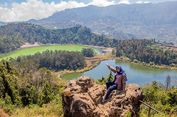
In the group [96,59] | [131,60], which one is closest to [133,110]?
[131,60]

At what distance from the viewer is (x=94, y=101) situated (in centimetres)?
1619

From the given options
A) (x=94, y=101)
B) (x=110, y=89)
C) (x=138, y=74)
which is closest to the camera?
(x=94, y=101)

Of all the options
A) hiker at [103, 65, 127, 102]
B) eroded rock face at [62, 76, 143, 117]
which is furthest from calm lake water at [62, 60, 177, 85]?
hiker at [103, 65, 127, 102]

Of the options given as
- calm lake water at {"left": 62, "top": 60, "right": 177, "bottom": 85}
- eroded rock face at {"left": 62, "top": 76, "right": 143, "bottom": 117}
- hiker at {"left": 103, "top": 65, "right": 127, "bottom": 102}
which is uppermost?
hiker at {"left": 103, "top": 65, "right": 127, "bottom": 102}

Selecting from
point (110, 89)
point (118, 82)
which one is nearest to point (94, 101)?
point (110, 89)

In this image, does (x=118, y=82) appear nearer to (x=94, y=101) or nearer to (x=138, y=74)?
(x=94, y=101)

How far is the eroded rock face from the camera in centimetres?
1512

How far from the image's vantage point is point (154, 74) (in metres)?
153

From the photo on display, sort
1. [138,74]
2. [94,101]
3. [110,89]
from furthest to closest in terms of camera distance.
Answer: [138,74] < [110,89] < [94,101]

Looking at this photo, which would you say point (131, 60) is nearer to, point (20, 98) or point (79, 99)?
point (20, 98)

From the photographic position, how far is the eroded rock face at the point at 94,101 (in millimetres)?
15117

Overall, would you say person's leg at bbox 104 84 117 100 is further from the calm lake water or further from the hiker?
the calm lake water

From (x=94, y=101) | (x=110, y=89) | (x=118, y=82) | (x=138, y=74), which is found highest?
(x=118, y=82)

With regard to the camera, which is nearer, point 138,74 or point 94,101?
point 94,101
